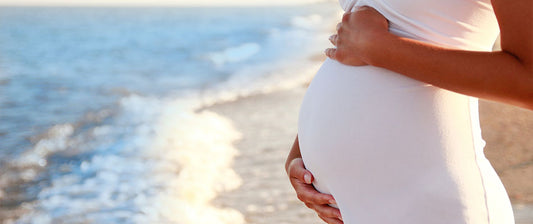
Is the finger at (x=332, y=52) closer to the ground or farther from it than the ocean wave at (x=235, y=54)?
closer to the ground

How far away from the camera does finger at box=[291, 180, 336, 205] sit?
1293 millimetres

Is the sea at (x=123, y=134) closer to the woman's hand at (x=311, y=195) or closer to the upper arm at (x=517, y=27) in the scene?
the woman's hand at (x=311, y=195)

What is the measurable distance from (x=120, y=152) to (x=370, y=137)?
4633 millimetres

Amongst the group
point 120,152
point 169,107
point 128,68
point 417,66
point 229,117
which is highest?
point 128,68

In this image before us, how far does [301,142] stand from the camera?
1379 mm

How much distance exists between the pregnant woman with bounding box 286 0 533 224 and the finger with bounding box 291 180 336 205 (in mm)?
89

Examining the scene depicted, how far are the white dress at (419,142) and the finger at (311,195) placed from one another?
4.5 inches

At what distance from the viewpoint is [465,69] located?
1.00m

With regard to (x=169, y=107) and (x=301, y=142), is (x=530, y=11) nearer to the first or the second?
(x=301, y=142)

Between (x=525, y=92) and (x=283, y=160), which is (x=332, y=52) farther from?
(x=283, y=160)

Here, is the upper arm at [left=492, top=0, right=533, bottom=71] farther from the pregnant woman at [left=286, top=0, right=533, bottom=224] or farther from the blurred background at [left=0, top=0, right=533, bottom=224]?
the blurred background at [left=0, top=0, right=533, bottom=224]

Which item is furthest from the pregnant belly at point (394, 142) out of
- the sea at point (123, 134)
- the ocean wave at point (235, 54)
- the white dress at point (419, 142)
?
the ocean wave at point (235, 54)

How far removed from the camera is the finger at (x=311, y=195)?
1293 millimetres

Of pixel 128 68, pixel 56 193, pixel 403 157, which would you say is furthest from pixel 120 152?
pixel 128 68
